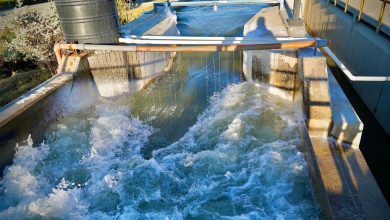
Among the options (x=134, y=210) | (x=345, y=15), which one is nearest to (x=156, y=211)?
(x=134, y=210)

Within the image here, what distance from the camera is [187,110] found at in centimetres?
810

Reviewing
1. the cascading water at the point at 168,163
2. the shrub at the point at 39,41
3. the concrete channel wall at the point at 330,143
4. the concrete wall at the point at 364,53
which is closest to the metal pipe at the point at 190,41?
the concrete channel wall at the point at 330,143

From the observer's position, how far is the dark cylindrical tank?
21.2 ft

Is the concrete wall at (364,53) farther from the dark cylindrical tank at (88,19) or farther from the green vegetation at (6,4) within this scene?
the green vegetation at (6,4)

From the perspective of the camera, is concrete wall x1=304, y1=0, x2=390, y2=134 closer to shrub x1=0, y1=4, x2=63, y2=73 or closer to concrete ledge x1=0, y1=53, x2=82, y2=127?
concrete ledge x1=0, y1=53, x2=82, y2=127

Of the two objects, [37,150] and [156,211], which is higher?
[37,150]

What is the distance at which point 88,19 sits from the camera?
21.7 ft

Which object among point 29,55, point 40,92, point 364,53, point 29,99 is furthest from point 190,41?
point 29,55

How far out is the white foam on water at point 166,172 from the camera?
4.78 meters

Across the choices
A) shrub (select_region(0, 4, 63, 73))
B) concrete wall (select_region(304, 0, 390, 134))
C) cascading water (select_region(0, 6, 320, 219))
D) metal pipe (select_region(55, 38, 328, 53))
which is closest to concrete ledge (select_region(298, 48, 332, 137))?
metal pipe (select_region(55, 38, 328, 53))

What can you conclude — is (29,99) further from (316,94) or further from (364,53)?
(364,53)

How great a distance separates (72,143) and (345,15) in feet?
32.2

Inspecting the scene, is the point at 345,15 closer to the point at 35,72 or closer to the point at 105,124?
the point at 105,124

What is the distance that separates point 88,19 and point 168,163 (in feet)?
11.6
